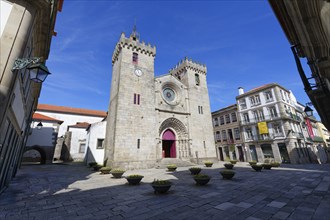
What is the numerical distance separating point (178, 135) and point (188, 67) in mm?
12293

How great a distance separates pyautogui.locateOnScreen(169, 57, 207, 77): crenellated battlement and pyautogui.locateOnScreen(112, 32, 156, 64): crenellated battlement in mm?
6398

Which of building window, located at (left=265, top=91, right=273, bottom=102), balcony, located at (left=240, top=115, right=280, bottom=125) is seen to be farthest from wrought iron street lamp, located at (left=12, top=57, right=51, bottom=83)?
building window, located at (left=265, top=91, right=273, bottom=102)

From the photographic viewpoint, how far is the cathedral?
17625mm

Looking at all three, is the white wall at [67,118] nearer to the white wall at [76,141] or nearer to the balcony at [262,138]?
the white wall at [76,141]

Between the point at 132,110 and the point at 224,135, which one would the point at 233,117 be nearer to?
the point at 224,135

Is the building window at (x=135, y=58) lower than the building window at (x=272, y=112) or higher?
higher

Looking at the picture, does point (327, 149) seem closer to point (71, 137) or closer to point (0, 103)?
point (0, 103)

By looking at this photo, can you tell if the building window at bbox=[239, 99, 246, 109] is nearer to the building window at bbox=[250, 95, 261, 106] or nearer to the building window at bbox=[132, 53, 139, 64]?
the building window at bbox=[250, 95, 261, 106]

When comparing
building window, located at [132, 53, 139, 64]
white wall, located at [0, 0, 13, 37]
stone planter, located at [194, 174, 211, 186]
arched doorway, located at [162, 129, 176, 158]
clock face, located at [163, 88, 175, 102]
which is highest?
building window, located at [132, 53, 139, 64]

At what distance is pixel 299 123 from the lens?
2742 centimetres

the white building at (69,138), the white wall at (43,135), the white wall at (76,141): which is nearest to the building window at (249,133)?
the white building at (69,138)

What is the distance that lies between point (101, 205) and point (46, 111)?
136 feet

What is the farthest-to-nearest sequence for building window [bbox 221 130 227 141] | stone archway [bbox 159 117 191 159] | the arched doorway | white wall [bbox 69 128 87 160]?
building window [bbox 221 130 227 141] → white wall [bbox 69 128 87 160] → the arched doorway → stone archway [bbox 159 117 191 159]

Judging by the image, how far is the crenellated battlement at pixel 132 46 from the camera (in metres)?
21.1
